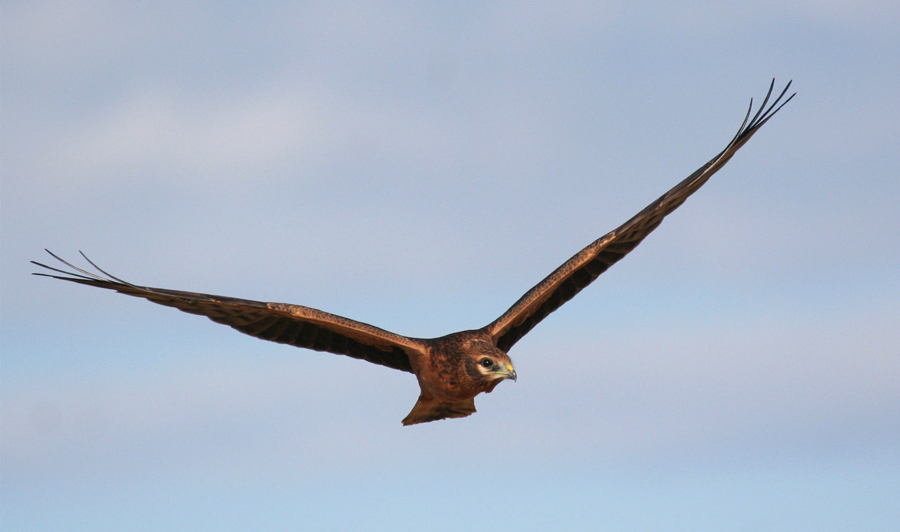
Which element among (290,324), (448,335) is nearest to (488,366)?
(448,335)

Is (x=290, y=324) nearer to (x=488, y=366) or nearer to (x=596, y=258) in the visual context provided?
(x=488, y=366)

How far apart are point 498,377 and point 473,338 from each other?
0.67m

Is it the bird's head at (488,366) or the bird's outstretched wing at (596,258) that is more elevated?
the bird's outstretched wing at (596,258)

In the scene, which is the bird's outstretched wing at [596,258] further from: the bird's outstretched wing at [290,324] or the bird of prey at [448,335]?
the bird's outstretched wing at [290,324]

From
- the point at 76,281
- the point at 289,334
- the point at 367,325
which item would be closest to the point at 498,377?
the point at 367,325

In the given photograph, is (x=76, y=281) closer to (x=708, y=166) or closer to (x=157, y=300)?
(x=157, y=300)

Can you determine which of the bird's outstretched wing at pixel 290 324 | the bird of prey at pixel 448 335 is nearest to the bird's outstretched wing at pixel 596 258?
the bird of prey at pixel 448 335

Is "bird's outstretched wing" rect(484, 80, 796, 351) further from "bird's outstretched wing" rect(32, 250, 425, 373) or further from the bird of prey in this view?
"bird's outstretched wing" rect(32, 250, 425, 373)

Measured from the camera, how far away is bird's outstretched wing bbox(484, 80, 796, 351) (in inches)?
540

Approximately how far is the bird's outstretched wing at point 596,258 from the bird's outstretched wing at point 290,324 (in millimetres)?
1468

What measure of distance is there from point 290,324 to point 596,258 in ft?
14.4

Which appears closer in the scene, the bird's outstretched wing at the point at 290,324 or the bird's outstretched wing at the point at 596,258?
the bird's outstretched wing at the point at 290,324

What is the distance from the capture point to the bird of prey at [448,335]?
42.0ft

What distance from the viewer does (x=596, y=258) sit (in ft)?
48.4
